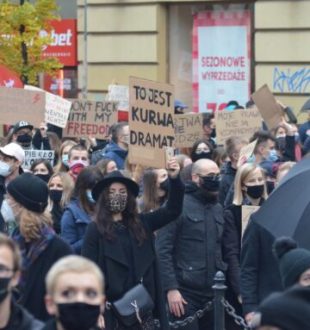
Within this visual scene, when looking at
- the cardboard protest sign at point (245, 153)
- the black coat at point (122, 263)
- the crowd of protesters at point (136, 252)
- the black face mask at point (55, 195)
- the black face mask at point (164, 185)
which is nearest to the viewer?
the crowd of protesters at point (136, 252)

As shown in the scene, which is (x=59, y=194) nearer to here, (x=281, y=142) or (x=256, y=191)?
(x=256, y=191)

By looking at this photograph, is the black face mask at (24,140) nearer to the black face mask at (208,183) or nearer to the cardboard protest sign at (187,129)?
the cardboard protest sign at (187,129)

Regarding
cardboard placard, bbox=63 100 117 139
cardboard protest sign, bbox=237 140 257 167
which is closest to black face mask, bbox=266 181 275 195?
cardboard protest sign, bbox=237 140 257 167

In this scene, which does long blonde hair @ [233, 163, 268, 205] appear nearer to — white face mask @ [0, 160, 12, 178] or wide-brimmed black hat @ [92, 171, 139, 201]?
wide-brimmed black hat @ [92, 171, 139, 201]

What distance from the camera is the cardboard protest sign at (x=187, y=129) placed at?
46.1 feet

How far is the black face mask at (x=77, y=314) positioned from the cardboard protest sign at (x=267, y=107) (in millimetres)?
9693

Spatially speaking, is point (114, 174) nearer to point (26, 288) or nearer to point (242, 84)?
point (26, 288)

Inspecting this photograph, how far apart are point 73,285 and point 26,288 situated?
6.55 ft

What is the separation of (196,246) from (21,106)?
5106 mm

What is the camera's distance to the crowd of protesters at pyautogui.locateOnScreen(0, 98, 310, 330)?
16.5 ft

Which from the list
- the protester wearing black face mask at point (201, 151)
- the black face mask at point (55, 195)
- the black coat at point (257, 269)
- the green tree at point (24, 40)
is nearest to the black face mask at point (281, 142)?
the protester wearing black face mask at point (201, 151)

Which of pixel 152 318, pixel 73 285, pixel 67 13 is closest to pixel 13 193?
pixel 152 318

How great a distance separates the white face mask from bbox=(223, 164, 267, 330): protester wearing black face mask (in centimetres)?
166

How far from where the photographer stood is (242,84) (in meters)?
20.5
